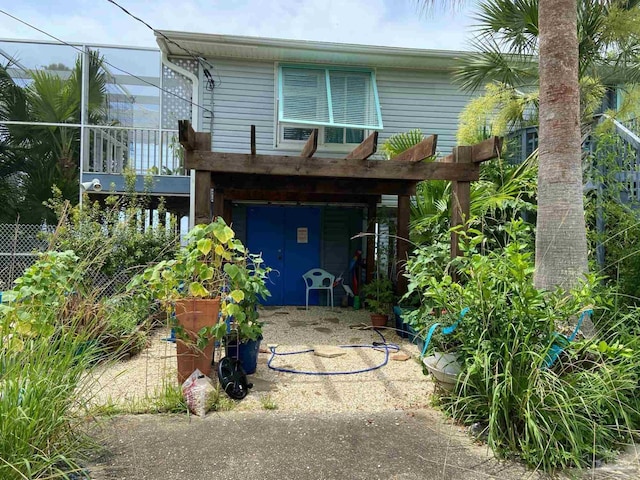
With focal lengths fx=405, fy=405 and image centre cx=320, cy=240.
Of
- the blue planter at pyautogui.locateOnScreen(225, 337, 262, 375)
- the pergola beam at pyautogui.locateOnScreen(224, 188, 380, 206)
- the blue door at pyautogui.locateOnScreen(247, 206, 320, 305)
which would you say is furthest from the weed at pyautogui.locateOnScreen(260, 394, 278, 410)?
the blue door at pyautogui.locateOnScreen(247, 206, 320, 305)

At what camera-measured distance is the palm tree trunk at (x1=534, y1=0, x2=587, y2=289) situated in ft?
10.3

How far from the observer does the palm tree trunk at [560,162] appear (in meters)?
3.15

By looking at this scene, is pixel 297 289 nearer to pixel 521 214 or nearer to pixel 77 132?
pixel 521 214

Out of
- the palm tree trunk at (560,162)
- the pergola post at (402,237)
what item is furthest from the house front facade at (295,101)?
the palm tree trunk at (560,162)

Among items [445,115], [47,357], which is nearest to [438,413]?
[47,357]

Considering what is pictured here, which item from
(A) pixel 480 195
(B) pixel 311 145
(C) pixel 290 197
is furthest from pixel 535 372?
(C) pixel 290 197

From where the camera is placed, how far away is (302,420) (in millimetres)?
3195

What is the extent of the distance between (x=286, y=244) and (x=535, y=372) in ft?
22.2

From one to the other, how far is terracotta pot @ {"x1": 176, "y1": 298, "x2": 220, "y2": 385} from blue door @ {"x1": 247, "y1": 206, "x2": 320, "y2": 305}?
5204mm

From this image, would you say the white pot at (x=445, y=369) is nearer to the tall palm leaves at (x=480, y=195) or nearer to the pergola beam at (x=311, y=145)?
the tall palm leaves at (x=480, y=195)

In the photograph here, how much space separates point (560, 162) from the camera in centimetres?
320

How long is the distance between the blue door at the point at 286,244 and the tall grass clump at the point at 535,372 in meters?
5.92

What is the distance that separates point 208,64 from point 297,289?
4.94 meters

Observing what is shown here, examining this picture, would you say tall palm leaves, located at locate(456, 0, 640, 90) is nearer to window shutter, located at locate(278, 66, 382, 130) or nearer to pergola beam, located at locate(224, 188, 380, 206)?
window shutter, located at locate(278, 66, 382, 130)
